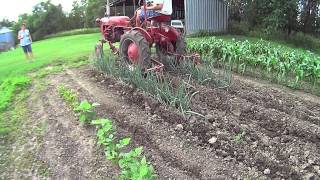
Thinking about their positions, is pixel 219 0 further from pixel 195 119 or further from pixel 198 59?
pixel 195 119

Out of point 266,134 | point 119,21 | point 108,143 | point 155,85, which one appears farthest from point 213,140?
point 119,21

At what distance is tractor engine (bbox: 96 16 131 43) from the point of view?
9.14 metres

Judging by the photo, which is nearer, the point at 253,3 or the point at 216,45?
the point at 216,45

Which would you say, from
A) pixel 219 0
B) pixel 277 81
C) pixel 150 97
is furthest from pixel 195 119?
pixel 219 0

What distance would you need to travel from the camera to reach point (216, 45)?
391 inches

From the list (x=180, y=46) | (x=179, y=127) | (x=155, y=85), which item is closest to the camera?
(x=179, y=127)

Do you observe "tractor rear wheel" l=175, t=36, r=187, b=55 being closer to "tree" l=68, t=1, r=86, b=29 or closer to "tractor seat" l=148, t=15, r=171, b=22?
"tractor seat" l=148, t=15, r=171, b=22

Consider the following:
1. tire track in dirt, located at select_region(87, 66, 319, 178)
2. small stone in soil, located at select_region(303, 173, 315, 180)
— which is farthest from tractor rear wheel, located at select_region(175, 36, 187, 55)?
small stone in soil, located at select_region(303, 173, 315, 180)

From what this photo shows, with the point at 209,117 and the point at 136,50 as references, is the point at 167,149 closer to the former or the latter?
the point at 209,117

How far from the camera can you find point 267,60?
859cm

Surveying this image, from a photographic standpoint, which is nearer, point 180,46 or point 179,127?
point 179,127

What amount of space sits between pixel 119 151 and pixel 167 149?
522 mm

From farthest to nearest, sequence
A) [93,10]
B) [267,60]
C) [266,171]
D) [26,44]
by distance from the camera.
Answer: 1. [93,10]
2. [26,44]
3. [267,60]
4. [266,171]

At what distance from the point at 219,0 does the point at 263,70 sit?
33.9 ft
